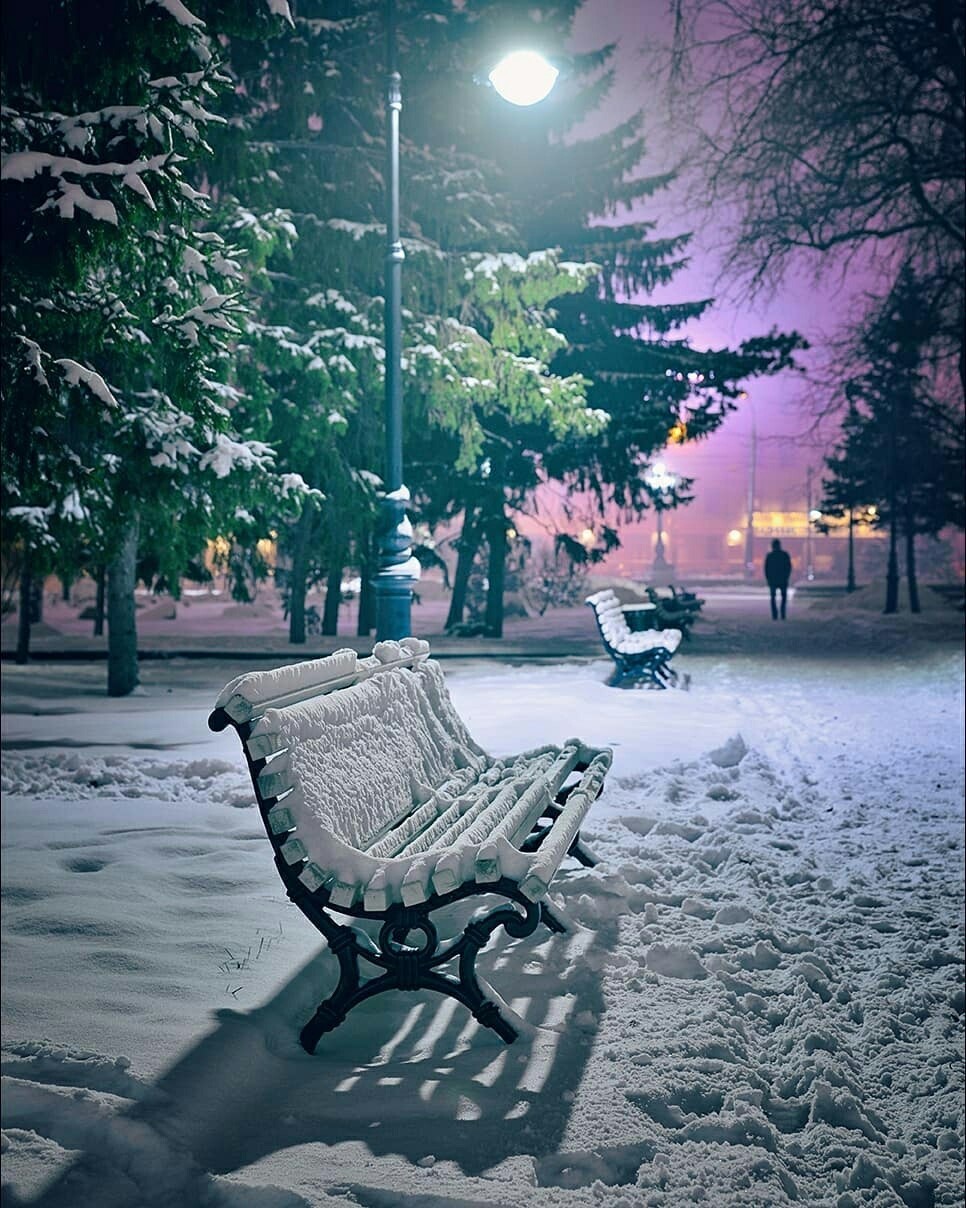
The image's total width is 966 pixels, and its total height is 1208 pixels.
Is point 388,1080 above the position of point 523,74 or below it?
below

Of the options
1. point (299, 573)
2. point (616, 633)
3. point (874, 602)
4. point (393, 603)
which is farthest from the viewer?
point (874, 602)

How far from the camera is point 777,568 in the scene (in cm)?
2938

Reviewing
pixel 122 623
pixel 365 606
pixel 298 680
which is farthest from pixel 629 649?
pixel 365 606

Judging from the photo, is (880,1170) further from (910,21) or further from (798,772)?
(910,21)

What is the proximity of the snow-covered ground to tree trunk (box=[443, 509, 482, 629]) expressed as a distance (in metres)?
18.1

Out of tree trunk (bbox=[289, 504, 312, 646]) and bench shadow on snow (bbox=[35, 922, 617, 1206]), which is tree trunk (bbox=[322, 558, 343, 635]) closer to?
→ tree trunk (bbox=[289, 504, 312, 646])

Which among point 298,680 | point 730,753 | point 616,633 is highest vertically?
point 298,680

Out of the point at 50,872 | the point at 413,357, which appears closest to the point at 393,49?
the point at 413,357

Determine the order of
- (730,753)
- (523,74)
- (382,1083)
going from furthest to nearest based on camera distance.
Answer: (523,74) < (730,753) < (382,1083)

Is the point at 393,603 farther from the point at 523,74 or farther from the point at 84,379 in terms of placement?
the point at 523,74

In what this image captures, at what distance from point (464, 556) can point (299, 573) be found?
6.34m

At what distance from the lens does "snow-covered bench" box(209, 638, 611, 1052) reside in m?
3.31

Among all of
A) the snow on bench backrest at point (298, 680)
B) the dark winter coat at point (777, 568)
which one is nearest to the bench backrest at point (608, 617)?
the snow on bench backrest at point (298, 680)

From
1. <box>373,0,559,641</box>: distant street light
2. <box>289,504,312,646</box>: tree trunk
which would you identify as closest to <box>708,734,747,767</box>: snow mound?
<box>373,0,559,641</box>: distant street light
